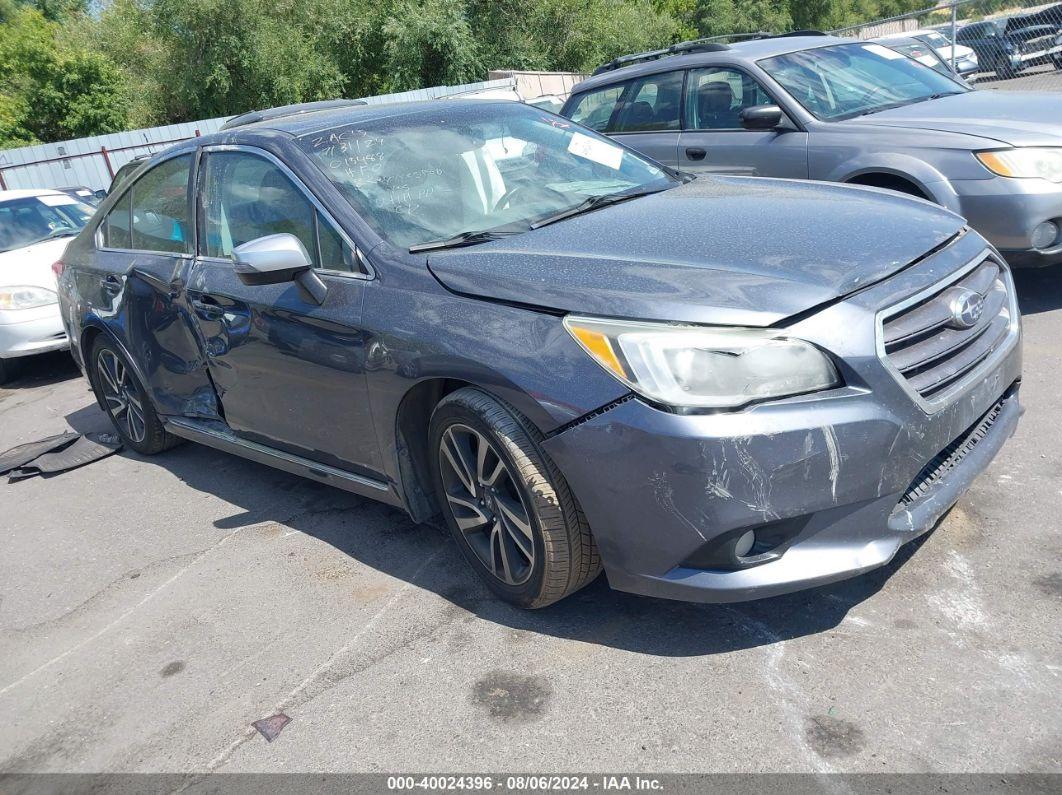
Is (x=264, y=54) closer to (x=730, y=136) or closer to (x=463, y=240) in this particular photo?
(x=730, y=136)

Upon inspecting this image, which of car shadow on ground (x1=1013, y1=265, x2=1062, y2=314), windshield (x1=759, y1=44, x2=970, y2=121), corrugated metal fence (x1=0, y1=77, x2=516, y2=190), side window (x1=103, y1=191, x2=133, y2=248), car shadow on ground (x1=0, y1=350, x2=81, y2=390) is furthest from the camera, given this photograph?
corrugated metal fence (x1=0, y1=77, x2=516, y2=190)

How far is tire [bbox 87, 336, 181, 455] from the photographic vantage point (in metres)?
5.49

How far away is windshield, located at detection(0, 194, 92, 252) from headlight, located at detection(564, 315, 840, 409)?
27.6 feet

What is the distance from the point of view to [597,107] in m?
7.94

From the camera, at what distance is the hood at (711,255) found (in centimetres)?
284

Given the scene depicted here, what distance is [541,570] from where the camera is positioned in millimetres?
3156

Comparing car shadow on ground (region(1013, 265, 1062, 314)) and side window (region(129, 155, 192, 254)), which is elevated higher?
side window (region(129, 155, 192, 254))

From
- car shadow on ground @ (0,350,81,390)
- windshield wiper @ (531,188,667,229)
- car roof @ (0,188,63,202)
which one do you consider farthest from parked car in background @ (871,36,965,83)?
car roof @ (0,188,63,202)

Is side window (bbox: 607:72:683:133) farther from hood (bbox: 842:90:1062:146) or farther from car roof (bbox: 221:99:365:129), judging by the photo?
car roof (bbox: 221:99:365:129)

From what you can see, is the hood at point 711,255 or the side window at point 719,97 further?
the side window at point 719,97

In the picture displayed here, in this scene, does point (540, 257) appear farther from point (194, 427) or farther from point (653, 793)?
point (194, 427)

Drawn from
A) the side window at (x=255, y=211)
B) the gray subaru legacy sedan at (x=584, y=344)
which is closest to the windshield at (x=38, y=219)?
the gray subaru legacy sedan at (x=584, y=344)

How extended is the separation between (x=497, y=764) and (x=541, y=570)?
0.66m

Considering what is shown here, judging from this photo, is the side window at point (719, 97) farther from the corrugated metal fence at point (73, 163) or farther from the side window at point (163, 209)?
the corrugated metal fence at point (73, 163)
